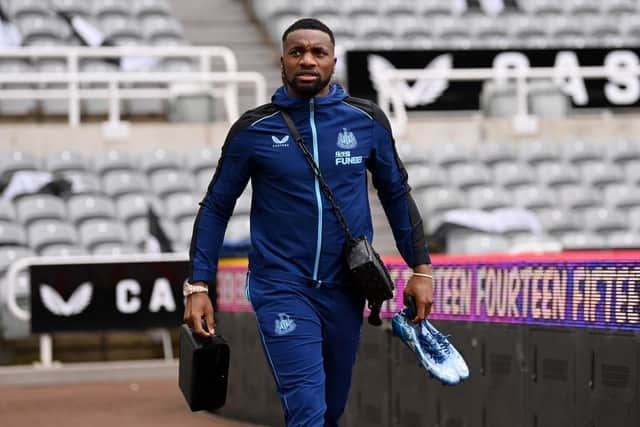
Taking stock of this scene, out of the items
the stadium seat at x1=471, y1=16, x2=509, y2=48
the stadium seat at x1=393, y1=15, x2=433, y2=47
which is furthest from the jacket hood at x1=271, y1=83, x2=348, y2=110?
the stadium seat at x1=471, y1=16, x2=509, y2=48

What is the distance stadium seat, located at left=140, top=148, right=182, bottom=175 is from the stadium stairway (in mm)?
3747

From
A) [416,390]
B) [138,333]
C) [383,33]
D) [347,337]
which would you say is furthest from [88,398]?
[383,33]

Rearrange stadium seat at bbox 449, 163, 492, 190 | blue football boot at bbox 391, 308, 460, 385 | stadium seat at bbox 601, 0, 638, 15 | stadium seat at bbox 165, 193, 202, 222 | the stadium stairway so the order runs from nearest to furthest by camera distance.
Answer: blue football boot at bbox 391, 308, 460, 385 → stadium seat at bbox 165, 193, 202, 222 → stadium seat at bbox 449, 163, 492, 190 → the stadium stairway → stadium seat at bbox 601, 0, 638, 15

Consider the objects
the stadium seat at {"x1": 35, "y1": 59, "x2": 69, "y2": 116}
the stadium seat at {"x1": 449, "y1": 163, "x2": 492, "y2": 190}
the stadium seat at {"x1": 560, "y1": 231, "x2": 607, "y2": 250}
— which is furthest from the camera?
the stadium seat at {"x1": 35, "y1": 59, "x2": 69, "y2": 116}

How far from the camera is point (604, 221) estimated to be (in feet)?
57.5

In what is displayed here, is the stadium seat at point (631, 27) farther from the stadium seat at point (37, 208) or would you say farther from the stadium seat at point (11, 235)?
the stadium seat at point (11, 235)

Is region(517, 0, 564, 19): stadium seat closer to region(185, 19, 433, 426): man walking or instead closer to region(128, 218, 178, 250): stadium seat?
region(128, 218, 178, 250): stadium seat

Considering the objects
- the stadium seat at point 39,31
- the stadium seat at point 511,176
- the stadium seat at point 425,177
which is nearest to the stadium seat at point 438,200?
the stadium seat at point 425,177

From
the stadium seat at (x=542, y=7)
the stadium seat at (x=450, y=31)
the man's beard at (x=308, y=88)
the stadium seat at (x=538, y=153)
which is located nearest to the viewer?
the man's beard at (x=308, y=88)

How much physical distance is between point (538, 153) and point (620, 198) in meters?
1.22

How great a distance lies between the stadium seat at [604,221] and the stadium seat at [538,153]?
1.31m

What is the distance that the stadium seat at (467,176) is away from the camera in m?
17.8

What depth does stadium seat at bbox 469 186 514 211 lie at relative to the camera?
17312 millimetres

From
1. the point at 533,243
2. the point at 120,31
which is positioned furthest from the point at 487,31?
the point at 533,243
